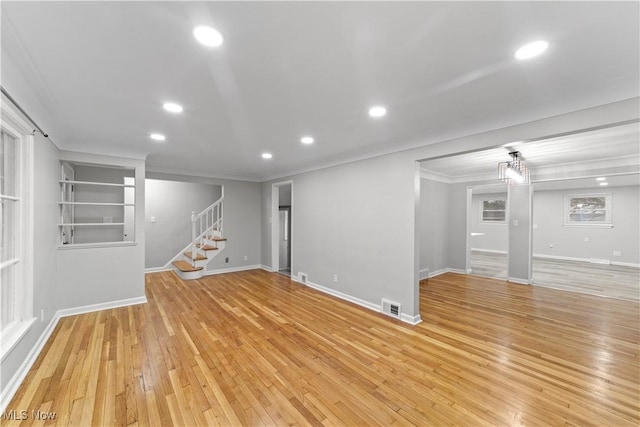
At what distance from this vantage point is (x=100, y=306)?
3805 mm

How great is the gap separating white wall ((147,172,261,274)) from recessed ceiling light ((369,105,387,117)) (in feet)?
15.2

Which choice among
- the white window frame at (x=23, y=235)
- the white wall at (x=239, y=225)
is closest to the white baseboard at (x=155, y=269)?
the white wall at (x=239, y=225)

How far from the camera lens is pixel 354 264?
4250mm

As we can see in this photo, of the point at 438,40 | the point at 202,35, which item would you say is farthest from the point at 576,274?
the point at 202,35

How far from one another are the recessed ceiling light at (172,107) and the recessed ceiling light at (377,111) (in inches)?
72.6

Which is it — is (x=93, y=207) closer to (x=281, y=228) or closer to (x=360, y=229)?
(x=281, y=228)

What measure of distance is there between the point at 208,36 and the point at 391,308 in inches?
144

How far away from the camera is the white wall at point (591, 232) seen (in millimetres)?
7238

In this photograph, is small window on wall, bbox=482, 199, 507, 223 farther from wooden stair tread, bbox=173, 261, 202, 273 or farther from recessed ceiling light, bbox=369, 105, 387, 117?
wooden stair tread, bbox=173, 261, 202, 273

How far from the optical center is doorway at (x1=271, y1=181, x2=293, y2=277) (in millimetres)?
6352

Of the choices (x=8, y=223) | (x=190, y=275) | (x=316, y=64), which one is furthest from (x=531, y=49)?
(x=190, y=275)

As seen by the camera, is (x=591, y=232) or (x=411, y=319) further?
(x=591, y=232)

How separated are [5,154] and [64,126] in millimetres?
859

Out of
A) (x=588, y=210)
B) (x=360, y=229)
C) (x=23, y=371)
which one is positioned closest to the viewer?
(x=23, y=371)
